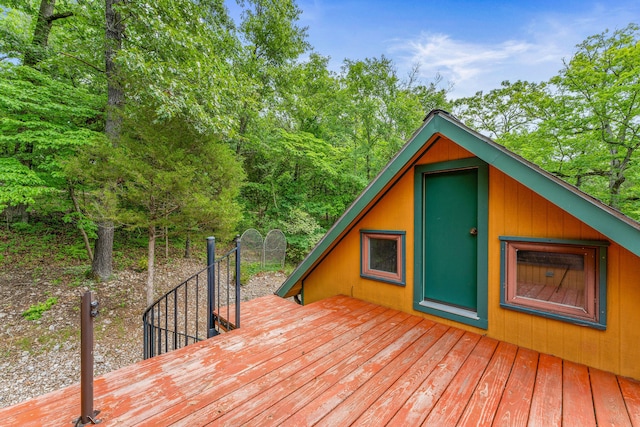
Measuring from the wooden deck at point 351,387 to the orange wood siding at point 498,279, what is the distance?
126mm

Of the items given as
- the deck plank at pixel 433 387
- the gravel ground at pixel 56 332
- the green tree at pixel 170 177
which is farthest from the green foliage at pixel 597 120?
the gravel ground at pixel 56 332

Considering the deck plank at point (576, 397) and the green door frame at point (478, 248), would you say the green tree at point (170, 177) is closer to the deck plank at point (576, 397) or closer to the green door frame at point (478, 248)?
the green door frame at point (478, 248)

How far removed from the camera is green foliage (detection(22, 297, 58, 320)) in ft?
16.8

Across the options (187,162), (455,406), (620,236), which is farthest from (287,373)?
(187,162)

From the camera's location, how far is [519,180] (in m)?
1.98

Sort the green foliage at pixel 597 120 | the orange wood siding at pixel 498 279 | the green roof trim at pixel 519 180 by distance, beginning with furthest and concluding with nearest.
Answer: the green foliage at pixel 597 120, the orange wood siding at pixel 498 279, the green roof trim at pixel 519 180

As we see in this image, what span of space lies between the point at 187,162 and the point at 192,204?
981 mm

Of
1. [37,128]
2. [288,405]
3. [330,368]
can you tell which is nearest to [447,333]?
[330,368]

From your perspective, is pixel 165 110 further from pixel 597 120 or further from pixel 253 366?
pixel 597 120

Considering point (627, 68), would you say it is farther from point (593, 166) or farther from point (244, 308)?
point (244, 308)

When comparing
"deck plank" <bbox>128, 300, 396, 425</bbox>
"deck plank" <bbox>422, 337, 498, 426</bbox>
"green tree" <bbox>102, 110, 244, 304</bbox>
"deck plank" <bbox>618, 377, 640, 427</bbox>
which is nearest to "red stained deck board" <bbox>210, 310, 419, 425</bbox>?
"deck plank" <bbox>128, 300, 396, 425</bbox>

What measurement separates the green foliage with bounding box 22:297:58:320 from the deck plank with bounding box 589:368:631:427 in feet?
27.7

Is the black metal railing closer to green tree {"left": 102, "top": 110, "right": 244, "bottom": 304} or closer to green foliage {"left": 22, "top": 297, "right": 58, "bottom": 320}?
green tree {"left": 102, "top": 110, "right": 244, "bottom": 304}

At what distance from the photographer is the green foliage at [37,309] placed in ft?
16.8
